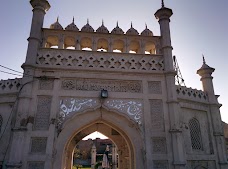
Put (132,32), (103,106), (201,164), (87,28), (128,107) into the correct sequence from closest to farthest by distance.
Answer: (103,106)
(128,107)
(201,164)
(87,28)
(132,32)

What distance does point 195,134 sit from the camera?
1046 cm

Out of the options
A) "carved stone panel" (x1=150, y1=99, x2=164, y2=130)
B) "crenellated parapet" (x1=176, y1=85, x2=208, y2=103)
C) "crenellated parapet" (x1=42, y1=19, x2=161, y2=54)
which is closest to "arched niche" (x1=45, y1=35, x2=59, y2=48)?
"crenellated parapet" (x1=42, y1=19, x2=161, y2=54)

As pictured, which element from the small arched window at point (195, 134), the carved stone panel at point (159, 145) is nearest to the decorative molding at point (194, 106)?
the small arched window at point (195, 134)

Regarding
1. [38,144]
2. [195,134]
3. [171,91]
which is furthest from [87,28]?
[195,134]

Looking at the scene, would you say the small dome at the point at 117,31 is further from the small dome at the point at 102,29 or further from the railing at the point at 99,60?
the railing at the point at 99,60

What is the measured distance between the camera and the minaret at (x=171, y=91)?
879 centimetres

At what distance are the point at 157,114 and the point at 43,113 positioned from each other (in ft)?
15.9

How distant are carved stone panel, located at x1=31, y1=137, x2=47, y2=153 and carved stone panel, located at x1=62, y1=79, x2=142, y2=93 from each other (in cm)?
229

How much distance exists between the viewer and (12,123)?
8.81 m

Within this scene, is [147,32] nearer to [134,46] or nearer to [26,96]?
[134,46]

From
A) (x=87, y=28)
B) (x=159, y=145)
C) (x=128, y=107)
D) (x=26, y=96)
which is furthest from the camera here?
(x=87, y=28)

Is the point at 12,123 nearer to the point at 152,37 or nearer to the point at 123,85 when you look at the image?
the point at 123,85

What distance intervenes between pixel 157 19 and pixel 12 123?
343 inches

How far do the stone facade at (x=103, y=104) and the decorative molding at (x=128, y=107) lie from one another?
4cm
